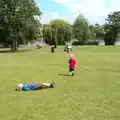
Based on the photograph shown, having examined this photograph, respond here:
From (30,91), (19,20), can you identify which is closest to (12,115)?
(30,91)

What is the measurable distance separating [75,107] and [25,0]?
51.2 m

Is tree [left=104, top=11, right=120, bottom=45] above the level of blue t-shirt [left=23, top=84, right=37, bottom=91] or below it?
above

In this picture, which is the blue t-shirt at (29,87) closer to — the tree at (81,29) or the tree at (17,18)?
the tree at (17,18)

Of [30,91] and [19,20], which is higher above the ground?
[19,20]

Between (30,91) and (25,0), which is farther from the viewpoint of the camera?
(25,0)

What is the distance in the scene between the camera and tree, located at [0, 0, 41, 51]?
58.0 metres

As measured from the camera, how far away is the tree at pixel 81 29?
315 feet

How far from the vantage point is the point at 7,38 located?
6003 cm

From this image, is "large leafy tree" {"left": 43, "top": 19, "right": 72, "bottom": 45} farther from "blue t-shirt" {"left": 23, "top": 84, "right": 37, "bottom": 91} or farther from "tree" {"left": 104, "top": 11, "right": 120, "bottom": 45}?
"blue t-shirt" {"left": 23, "top": 84, "right": 37, "bottom": 91}

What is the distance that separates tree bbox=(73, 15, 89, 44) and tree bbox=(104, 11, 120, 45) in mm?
9039

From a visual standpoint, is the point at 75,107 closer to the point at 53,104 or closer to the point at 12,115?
the point at 53,104

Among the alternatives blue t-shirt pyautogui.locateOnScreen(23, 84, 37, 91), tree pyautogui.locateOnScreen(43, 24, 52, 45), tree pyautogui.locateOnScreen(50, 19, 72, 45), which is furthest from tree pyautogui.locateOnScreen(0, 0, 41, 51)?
blue t-shirt pyautogui.locateOnScreen(23, 84, 37, 91)

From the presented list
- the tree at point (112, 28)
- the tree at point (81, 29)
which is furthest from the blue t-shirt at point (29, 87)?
the tree at point (112, 28)

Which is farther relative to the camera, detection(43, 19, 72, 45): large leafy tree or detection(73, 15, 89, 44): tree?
detection(73, 15, 89, 44): tree
